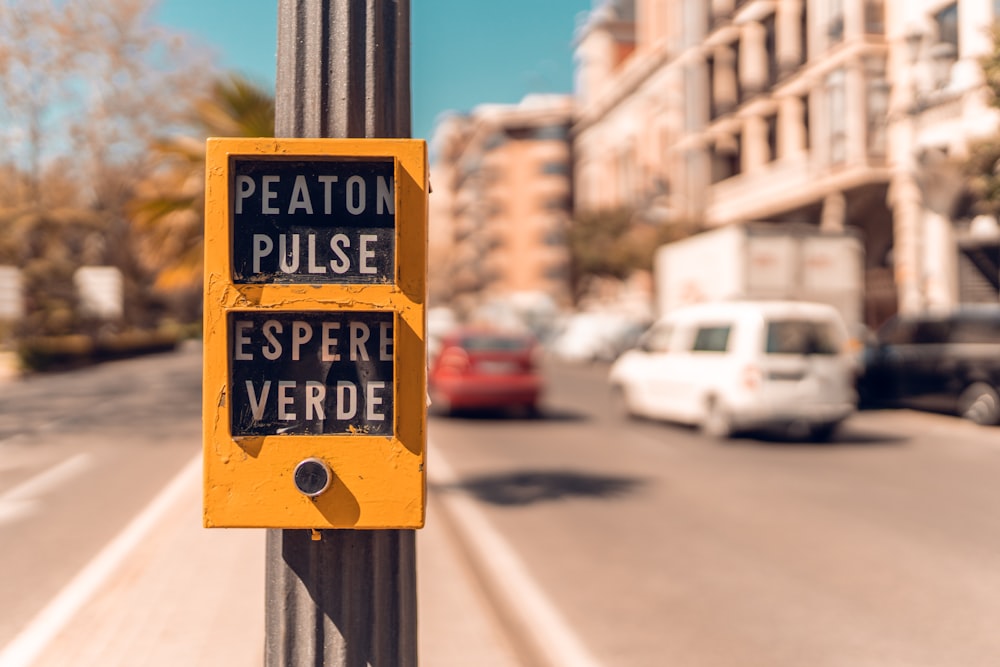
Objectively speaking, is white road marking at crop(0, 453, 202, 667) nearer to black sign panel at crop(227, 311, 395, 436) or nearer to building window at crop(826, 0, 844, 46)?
black sign panel at crop(227, 311, 395, 436)

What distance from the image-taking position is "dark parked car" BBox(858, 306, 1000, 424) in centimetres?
1531

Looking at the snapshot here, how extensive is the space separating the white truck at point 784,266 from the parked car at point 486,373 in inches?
183

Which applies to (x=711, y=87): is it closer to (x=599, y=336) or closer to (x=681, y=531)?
(x=599, y=336)

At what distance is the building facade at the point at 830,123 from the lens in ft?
83.2

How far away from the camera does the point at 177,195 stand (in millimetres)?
15320

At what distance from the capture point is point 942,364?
16062 millimetres

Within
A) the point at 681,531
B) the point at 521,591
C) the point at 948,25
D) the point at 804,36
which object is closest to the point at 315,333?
the point at 521,591

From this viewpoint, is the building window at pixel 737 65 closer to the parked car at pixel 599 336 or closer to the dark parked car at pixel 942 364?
→ the parked car at pixel 599 336

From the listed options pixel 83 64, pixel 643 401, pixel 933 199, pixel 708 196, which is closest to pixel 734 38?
pixel 708 196

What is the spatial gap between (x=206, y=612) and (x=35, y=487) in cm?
560

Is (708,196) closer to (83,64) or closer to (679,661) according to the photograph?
(83,64)

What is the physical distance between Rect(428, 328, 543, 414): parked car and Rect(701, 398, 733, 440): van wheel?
11.7 feet

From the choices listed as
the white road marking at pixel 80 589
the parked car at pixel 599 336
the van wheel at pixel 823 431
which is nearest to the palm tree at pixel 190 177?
the white road marking at pixel 80 589

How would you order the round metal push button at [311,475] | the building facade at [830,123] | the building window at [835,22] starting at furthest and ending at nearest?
1. the building window at [835,22]
2. the building facade at [830,123]
3. the round metal push button at [311,475]
